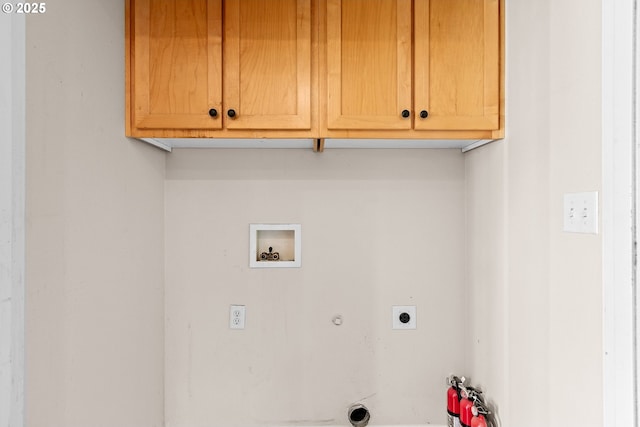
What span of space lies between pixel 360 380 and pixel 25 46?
164 centimetres

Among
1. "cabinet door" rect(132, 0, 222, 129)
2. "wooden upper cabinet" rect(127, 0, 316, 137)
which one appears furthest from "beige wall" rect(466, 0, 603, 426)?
"cabinet door" rect(132, 0, 222, 129)

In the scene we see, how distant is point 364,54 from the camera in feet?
4.42

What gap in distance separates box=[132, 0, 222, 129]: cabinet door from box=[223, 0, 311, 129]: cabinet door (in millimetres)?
51

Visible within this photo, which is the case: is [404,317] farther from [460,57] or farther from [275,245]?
[460,57]

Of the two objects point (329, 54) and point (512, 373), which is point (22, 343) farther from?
point (512, 373)

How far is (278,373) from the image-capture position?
1697 mm

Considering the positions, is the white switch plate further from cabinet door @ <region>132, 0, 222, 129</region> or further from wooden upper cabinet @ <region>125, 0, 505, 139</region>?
cabinet door @ <region>132, 0, 222, 129</region>

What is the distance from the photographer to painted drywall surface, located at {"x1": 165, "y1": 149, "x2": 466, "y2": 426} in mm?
1690

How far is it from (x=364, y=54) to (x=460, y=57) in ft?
1.12

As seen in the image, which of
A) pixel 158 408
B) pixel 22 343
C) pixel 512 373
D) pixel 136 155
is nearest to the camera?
pixel 22 343

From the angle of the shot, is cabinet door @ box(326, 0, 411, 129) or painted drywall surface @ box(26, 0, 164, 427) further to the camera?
cabinet door @ box(326, 0, 411, 129)

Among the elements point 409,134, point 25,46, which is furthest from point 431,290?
point 25,46

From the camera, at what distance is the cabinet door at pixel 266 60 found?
134 centimetres

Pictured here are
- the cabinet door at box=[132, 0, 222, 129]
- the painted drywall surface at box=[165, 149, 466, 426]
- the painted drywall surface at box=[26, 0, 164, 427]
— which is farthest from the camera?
the painted drywall surface at box=[165, 149, 466, 426]
